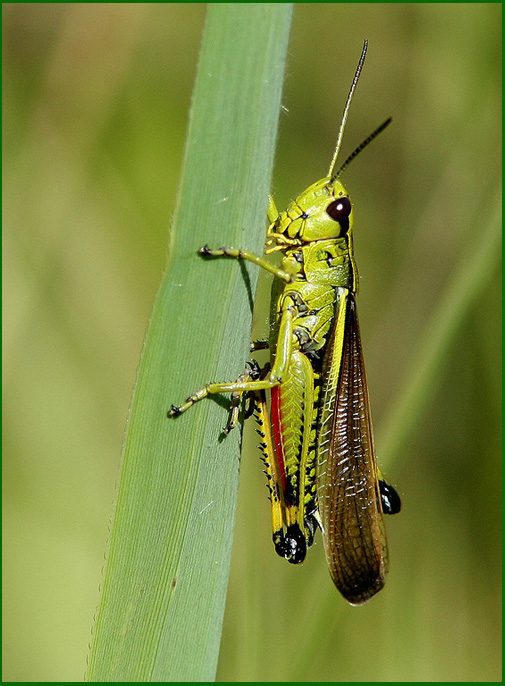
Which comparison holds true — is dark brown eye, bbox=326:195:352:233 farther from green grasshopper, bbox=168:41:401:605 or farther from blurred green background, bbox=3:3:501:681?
blurred green background, bbox=3:3:501:681

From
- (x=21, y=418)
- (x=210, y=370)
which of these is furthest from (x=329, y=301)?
(x=21, y=418)

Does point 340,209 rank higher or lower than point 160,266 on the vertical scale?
lower

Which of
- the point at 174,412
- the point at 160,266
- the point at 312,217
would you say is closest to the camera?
the point at 174,412

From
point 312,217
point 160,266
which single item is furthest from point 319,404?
point 160,266

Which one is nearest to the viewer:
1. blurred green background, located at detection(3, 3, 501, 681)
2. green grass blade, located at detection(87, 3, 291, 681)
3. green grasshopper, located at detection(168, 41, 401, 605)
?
green grass blade, located at detection(87, 3, 291, 681)

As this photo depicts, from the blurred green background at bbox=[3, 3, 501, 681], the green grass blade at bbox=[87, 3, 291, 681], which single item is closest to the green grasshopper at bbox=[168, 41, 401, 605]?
the blurred green background at bbox=[3, 3, 501, 681]

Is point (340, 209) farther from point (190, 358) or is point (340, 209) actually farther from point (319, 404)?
point (190, 358)

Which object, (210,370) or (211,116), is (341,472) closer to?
(210,370)
